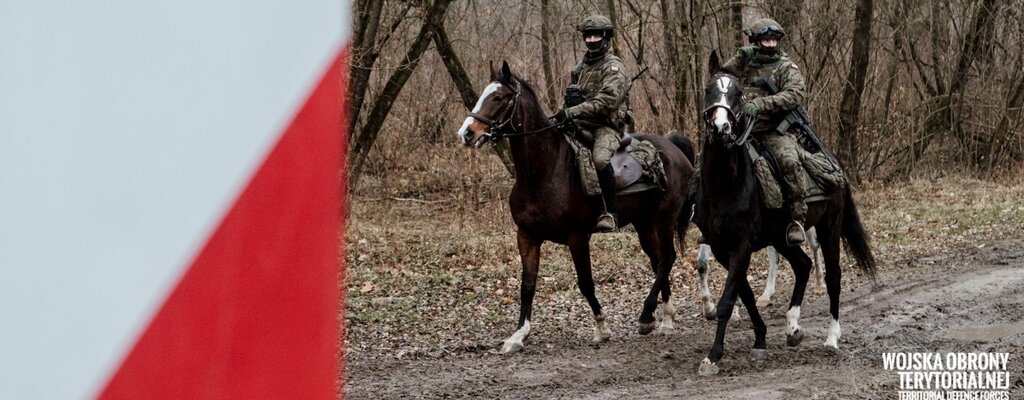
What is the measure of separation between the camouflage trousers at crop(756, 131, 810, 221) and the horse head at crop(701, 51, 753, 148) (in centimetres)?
76

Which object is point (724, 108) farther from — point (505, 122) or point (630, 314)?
point (630, 314)

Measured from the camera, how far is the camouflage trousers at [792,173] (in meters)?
9.07

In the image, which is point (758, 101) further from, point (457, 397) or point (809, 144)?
point (457, 397)

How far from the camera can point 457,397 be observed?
27.1 feet

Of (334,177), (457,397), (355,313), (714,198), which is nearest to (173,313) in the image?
(334,177)

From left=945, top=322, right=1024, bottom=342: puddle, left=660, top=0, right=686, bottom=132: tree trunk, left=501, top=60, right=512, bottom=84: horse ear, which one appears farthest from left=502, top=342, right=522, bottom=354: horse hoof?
left=660, top=0, right=686, bottom=132: tree trunk

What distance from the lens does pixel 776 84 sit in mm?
9398

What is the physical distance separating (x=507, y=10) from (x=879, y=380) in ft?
46.9

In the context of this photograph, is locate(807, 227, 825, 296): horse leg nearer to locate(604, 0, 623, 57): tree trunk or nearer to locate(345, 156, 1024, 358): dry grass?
locate(345, 156, 1024, 358): dry grass

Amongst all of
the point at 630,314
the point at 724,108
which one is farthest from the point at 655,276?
the point at 724,108

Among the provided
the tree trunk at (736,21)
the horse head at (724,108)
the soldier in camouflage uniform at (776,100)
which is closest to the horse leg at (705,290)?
the soldier in camouflage uniform at (776,100)

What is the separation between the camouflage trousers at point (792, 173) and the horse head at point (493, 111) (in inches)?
78.1

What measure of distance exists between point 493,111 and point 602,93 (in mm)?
1168

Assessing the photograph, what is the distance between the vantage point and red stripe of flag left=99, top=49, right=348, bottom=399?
1.00 meters
